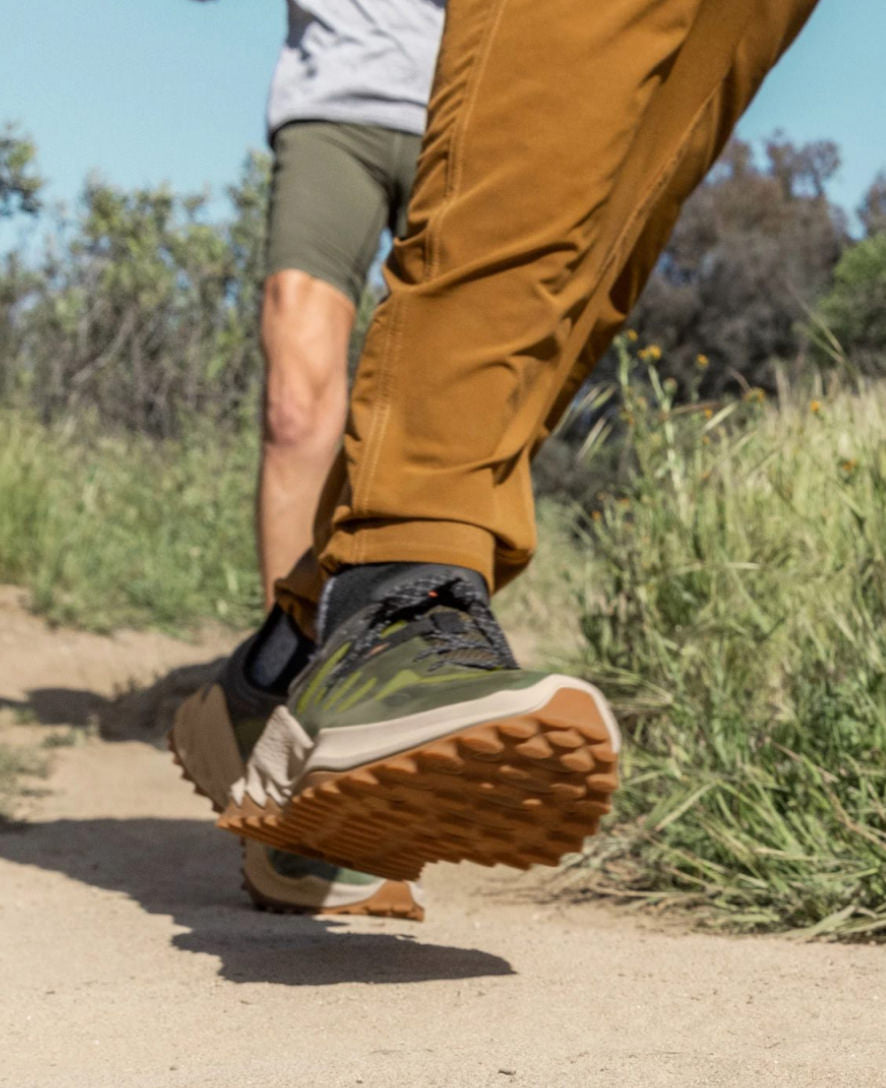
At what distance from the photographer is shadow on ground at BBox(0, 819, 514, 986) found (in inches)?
57.5

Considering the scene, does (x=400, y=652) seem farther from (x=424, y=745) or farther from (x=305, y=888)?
(x=305, y=888)

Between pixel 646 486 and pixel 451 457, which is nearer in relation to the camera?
pixel 451 457

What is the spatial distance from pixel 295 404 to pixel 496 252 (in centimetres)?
101

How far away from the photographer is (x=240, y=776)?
169cm

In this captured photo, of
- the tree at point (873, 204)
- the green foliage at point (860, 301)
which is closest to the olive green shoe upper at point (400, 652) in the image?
A: the green foliage at point (860, 301)

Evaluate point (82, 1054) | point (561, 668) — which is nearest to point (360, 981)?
point (82, 1054)

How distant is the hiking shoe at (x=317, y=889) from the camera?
6.00ft

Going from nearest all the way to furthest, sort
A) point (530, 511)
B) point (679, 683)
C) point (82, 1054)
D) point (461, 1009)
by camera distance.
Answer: point (82, 1054) < point (461, 1009) < point (530, 511) < point (679, 683)

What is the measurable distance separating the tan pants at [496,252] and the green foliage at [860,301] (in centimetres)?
1086

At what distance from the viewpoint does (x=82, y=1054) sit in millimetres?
1119

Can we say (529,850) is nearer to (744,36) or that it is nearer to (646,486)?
(744,36)

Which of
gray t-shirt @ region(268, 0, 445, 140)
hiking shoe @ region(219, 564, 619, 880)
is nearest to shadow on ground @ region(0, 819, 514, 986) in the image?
hiking shoe @ region(219, 564, 619, 880)

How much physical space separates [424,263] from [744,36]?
433 mm

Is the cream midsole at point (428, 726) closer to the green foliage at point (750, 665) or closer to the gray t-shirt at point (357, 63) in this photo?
the green foliage at point (750, 665)
